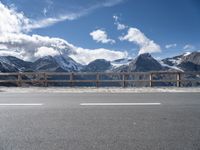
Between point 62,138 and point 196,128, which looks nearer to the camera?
point 62,138

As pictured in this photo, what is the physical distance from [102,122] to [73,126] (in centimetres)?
83

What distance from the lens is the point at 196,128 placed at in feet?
21.4

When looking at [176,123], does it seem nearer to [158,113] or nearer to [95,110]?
[158,113]

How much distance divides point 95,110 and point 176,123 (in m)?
2.93

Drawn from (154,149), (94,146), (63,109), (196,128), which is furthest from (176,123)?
(63,109)

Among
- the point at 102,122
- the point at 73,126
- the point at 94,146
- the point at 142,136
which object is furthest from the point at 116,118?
the point at 94,146

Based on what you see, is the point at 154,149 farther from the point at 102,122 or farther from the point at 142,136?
the point at 102,122

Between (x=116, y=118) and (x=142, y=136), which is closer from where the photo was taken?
(x=142, y=136)

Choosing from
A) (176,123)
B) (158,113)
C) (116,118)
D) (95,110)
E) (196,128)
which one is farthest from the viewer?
(95,110)

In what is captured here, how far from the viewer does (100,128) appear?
21.6 feet

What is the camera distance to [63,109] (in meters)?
9.35

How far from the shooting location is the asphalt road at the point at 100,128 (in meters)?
5.35

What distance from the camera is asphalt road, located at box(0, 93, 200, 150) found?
17.5 ft

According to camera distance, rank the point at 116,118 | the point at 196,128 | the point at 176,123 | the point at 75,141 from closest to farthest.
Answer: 1. the point at 75,141
2. the point at 196,128
3. the point at 176,123
4. the point at 116,118
